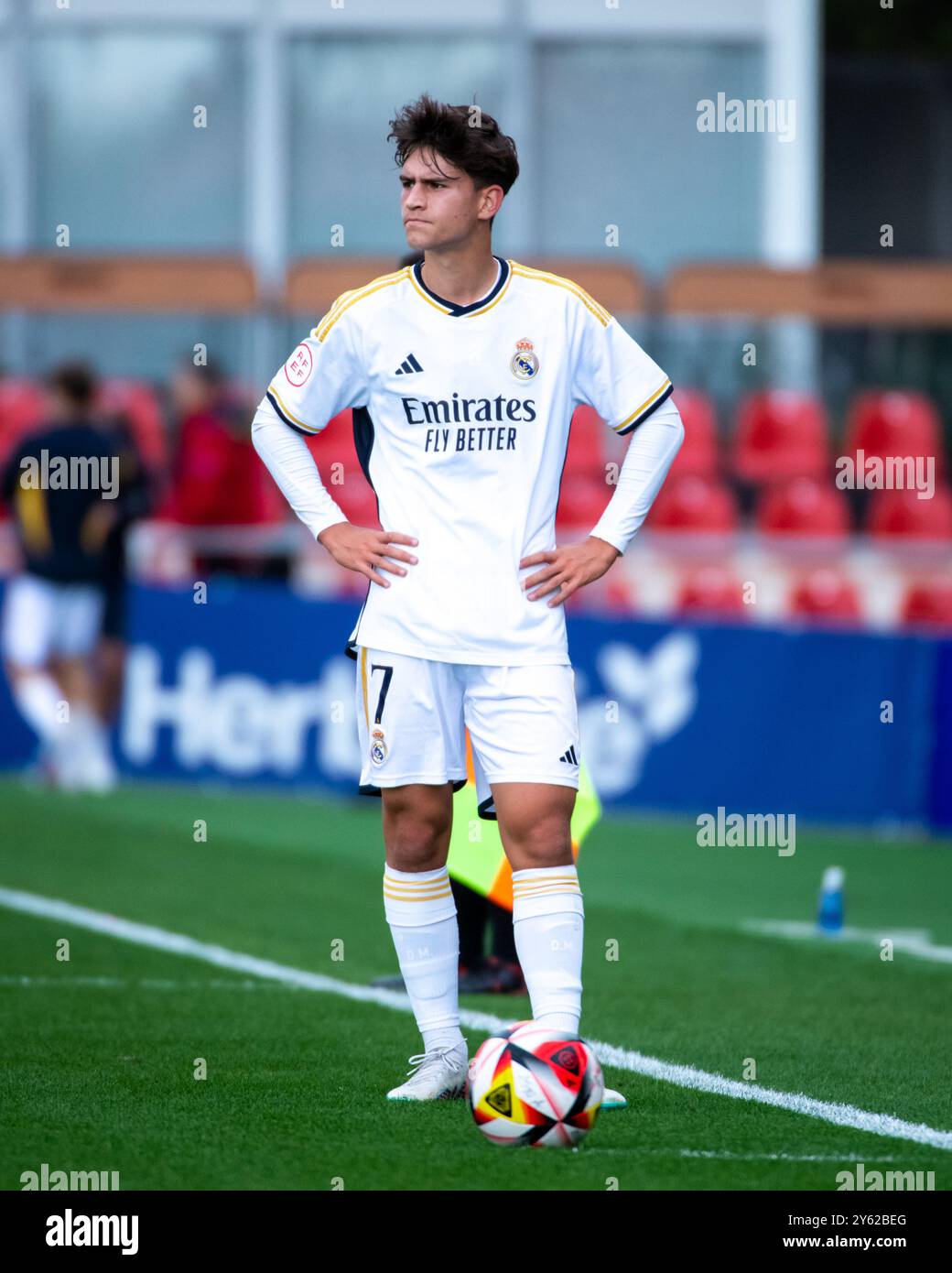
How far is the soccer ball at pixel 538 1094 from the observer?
497 centimetres

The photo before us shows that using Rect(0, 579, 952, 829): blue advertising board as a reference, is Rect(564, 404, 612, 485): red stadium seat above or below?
above

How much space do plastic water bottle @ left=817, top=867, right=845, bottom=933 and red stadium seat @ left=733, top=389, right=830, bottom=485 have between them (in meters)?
9.38

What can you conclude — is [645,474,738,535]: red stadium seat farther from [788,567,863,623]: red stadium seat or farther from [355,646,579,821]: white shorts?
[355,646,579,821]: white shorts

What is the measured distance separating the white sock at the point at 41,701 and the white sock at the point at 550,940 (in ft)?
29.7

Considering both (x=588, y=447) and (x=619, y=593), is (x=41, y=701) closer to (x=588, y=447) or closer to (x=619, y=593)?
(x=619, y=593)

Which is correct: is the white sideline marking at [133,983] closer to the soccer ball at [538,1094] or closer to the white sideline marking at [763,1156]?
the soccer ball at [538,1094]

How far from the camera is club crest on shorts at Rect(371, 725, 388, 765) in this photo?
17.7 ft

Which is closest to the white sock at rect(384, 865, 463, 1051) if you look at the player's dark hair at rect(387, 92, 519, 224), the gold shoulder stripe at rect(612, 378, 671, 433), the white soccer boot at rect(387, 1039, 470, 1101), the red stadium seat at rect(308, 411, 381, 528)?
the white soccer boot at rect(387, 1039, 470, 1101)

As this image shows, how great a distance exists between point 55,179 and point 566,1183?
18634 millimetres

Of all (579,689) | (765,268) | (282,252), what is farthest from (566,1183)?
(282,252)

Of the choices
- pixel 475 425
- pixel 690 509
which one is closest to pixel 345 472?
pixel 690 509

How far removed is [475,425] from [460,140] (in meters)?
0.67

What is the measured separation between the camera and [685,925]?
9.27 m
